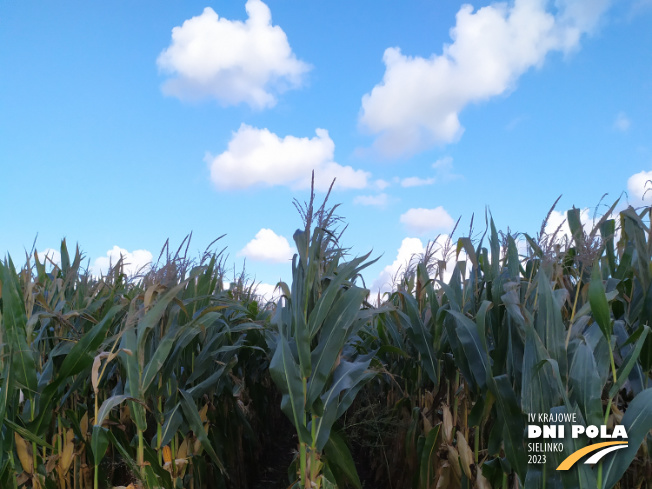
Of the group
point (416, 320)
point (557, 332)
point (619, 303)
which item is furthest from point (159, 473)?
point (619, 303)

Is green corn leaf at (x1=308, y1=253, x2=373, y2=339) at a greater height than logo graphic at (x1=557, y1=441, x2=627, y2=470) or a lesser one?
greater

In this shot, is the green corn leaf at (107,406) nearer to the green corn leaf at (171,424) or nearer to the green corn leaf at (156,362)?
the green corn leaf at (156,362)

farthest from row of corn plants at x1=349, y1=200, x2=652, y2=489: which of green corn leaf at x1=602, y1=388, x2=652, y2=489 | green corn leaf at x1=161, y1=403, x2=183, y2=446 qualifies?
green corn leaf at x1=161, y1=403, x2=183, y2=446

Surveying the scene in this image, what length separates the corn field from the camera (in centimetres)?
250

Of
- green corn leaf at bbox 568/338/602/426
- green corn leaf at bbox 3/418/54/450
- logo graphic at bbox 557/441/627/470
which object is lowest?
logo graphic at bbox 557/441/627/470

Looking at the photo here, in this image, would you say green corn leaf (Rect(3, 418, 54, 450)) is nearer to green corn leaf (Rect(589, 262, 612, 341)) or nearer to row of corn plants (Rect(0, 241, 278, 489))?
row of corn plants (Rect(0, 241, 278, 489))

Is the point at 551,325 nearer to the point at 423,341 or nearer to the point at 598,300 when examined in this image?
the point at 598,300

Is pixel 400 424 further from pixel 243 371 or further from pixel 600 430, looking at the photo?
pixel 600 430

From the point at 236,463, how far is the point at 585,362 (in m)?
3.45

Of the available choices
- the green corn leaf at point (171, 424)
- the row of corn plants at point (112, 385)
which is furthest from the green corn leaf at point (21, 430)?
the green corn leaf at point (171, 424)

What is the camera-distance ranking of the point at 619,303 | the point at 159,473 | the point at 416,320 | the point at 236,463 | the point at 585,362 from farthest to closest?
the point at 236,463 < the point at 416,320 < the point at 619,303 < the point at 159,473 < the point at 585,362

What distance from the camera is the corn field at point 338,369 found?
2500 millimetres

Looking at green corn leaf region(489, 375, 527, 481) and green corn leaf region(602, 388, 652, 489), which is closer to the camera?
green corn leaf region(602, 388, 652, 489)

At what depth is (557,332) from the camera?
244cm
